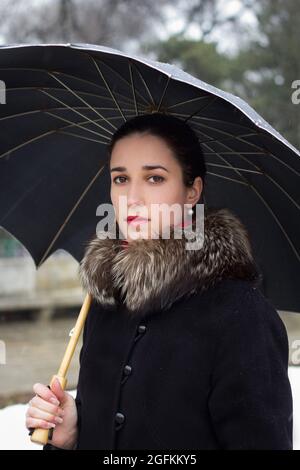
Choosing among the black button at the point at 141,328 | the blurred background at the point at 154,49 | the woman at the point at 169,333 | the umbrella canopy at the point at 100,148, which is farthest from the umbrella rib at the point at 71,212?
the blurred background at the point at 154,49

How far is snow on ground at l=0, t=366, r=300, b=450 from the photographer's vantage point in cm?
308

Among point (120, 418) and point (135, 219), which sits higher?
point (135, 219)

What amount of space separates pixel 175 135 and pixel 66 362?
29.1 inches

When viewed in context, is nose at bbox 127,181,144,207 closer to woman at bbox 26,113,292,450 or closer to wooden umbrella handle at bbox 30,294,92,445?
woman at bbox 26,113,292,450

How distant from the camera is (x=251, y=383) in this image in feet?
5.59

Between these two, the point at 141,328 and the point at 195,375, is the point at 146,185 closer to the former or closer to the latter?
the point at 141,328

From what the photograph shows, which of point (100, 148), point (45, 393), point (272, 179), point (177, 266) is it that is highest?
point (100, 148)

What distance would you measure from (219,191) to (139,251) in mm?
640

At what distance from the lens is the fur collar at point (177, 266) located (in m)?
1.87

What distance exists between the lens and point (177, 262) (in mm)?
1873

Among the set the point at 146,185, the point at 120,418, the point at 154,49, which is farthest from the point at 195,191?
the point at 154,49

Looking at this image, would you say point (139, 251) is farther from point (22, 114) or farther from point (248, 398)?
point (22, 114)

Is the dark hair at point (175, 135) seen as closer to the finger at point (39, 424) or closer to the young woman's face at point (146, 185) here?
the young woman's face at point (146, 185)

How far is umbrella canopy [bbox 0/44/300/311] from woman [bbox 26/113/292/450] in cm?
15
